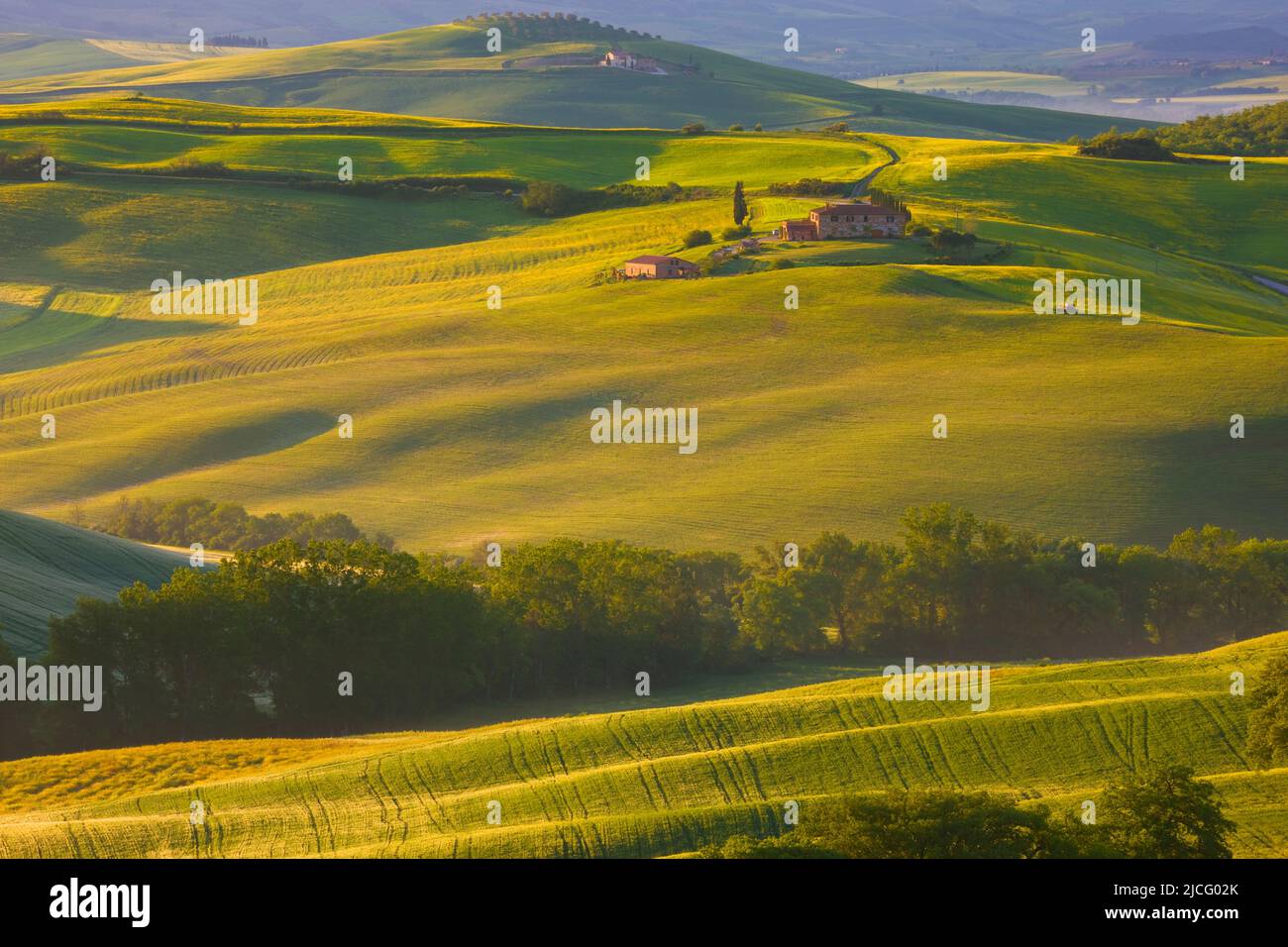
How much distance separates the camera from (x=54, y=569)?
2291 inches

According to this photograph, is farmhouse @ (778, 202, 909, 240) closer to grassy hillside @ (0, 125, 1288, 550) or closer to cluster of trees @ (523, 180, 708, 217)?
grassy hillside @ (0, 125, 1288, 550)

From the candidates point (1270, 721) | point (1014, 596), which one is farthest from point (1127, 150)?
point (1270, 721)

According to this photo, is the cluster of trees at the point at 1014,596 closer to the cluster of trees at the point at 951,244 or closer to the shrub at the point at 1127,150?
the cluster of trees at the point at 951,244

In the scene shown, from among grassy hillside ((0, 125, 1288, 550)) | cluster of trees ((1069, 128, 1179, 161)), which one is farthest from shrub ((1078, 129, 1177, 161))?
grassy hillside ((0, 125, 1288, 550))

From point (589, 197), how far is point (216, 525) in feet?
261

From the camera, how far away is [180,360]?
339ft

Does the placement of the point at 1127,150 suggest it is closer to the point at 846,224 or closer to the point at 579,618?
the point at 846,224

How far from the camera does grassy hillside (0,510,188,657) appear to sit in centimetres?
5062

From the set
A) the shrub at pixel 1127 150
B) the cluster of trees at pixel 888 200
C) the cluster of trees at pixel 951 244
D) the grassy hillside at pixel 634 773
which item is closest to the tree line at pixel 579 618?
the grassy hillside at pixel 634 773

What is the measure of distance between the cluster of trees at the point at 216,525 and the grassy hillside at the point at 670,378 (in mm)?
2304

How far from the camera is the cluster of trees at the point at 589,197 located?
14412 centimetres

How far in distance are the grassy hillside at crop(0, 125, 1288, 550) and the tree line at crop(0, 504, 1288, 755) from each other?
26.4 ft
